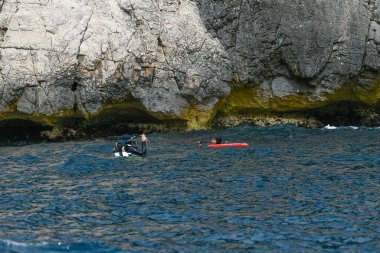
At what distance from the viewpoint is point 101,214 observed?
1555cm

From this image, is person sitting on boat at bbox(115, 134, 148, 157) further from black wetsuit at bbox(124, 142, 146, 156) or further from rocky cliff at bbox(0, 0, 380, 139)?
rocky cliff at bbox(0, 0, 380, 139)

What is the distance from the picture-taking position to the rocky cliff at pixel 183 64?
29.8m

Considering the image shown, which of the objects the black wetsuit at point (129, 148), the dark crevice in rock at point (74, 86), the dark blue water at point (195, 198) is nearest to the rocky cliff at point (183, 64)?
the dark crevice in rock at point (74, 86)

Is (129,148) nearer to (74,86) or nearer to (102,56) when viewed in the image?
(74,86)

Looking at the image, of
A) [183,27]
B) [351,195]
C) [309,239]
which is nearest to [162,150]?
[183,27]

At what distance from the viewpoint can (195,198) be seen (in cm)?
1709

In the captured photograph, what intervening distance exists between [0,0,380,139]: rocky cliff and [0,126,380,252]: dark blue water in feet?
13.4

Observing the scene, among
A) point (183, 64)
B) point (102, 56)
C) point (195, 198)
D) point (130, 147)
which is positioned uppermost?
point (102, 56)

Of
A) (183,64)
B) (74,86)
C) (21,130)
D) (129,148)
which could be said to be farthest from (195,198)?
(21,130)

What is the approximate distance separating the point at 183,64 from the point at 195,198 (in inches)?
607

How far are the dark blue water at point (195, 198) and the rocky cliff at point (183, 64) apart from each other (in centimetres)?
410

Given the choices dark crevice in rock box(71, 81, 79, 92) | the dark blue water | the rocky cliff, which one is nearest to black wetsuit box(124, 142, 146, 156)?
the dark blue water

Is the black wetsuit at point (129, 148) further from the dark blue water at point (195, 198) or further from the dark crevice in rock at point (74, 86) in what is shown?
the dark crevice in rock at point (74, 86)

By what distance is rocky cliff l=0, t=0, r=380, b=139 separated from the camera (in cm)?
2984
